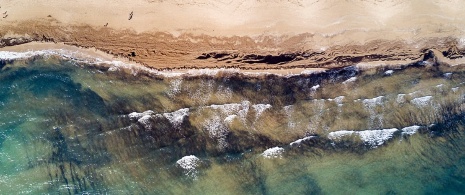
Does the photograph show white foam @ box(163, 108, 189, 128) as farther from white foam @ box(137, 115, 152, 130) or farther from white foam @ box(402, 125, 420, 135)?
white foam @ box(402, 125, 420, 135)

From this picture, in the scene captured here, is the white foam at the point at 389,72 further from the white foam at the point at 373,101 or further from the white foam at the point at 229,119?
the white foam at the point at 229,119

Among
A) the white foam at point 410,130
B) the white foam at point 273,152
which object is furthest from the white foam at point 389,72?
the white foam at point 273,152

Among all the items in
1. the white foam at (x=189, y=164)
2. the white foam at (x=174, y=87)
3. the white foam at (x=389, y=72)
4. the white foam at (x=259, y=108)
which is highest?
the white foam at (x=389, y=72)

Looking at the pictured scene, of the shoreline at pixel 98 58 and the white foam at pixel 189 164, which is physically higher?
the shoreline at pixel 98 58

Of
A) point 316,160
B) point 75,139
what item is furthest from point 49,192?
point 316,160

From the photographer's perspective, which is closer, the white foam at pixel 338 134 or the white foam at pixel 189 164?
the white foam at pixel 189 164
